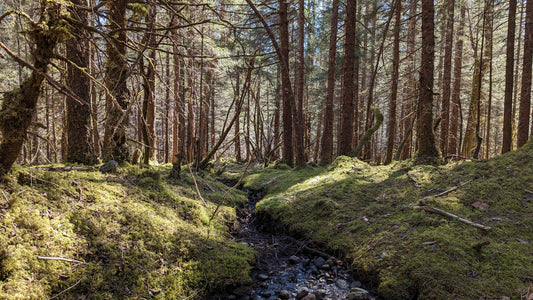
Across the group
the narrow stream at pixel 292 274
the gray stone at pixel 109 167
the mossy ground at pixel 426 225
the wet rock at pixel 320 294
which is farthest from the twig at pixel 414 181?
the gray stone at pixel 109 167

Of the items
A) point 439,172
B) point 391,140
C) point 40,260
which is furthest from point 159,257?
point 391,140

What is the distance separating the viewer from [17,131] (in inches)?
85.8

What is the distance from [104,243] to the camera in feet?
8.64

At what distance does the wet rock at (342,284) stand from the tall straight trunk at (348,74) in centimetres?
645

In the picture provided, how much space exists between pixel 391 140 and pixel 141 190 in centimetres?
1061

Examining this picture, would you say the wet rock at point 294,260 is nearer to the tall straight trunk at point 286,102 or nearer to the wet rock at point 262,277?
the wet rock at point 262,277

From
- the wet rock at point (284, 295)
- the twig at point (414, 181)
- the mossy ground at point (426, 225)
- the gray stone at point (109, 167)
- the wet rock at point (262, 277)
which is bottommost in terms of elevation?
the wet rock at point (284, 295)

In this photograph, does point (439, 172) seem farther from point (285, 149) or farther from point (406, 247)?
point (285, 149)

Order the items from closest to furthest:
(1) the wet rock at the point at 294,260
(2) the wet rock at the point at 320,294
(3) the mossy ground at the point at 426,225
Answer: (3) the mossy ground at the point at 426,225
(2) the wet rock at the point at 320,294
(1) the wet rock at the point at 294,260

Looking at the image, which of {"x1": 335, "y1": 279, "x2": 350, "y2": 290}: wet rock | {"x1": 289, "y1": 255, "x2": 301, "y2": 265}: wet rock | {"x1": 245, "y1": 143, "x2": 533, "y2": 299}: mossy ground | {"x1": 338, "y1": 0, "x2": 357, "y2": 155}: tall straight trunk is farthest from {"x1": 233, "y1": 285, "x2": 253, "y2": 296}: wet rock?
{"x1": 338, "y1": 0, "x2": 357, "y2": 155}: tall straight trunk

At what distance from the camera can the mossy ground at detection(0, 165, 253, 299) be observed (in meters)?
2.11

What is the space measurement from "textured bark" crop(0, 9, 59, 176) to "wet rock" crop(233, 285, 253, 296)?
103 inches

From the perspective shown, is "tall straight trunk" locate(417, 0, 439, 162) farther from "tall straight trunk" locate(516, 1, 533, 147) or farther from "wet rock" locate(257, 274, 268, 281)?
"tall straight trunk" locate(516, 1, 533, 147)

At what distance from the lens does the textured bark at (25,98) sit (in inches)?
80.3
